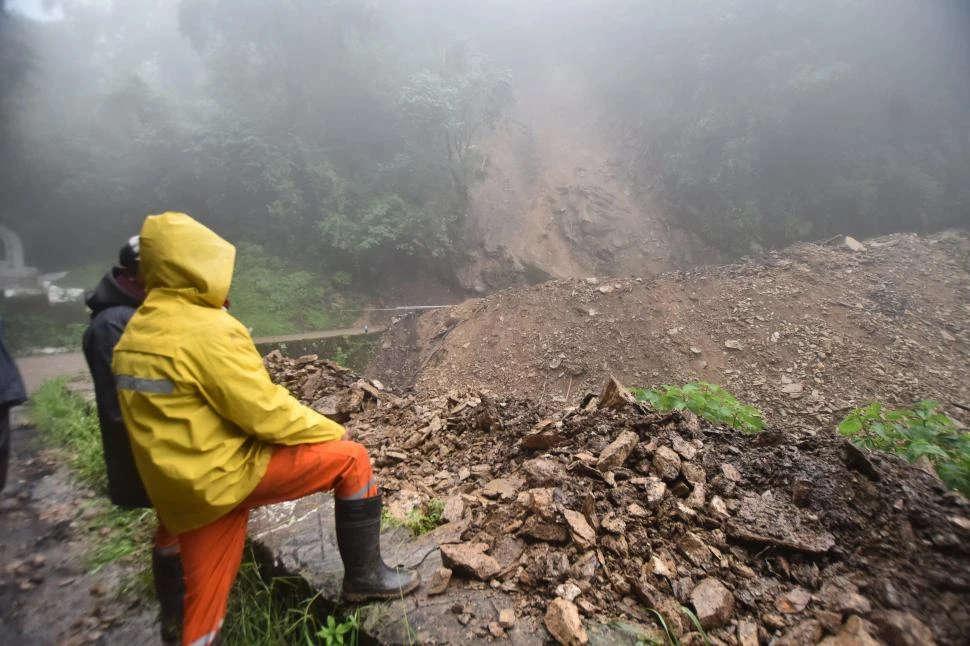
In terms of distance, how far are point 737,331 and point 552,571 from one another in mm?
6413

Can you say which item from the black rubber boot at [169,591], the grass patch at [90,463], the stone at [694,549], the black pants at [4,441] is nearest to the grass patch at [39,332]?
the grass patch at [90,463]

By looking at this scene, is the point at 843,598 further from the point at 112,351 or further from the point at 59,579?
the point at 59,579

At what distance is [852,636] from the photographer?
139cm

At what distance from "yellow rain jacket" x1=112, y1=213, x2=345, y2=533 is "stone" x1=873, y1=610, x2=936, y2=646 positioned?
186 centimetres

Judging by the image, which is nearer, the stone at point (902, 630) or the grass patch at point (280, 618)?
the stone at point (902, 630)

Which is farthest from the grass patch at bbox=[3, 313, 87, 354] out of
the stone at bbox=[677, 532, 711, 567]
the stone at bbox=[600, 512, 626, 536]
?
the stone at bbox=[677, 532, 711, 567]

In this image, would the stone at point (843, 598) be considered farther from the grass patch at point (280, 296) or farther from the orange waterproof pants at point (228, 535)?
the grass patch at point (280, 296)

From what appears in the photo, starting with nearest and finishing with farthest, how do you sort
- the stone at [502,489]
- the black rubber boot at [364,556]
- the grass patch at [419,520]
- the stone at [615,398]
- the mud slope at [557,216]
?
1. the black rubber boot at [364,556]
2. the grass patch at [419,520]
3. the stone at [502,489]
4. the stone at [615,398]
5. the mud slope at [557,216]

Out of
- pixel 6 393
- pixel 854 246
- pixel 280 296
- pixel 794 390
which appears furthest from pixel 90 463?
pixel 854 246

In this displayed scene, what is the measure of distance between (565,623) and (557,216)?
16131 mm

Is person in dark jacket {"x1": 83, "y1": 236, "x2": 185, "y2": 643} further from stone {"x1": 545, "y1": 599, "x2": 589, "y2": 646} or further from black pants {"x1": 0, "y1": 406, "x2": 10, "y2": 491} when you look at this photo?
stone {"x1": 545, "y1": 599, "x2": 589, "y2": 646}

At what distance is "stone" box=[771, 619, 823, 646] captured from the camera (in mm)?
1434

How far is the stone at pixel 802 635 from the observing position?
1.43m

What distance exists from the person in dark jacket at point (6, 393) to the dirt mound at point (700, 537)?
1.70 m
